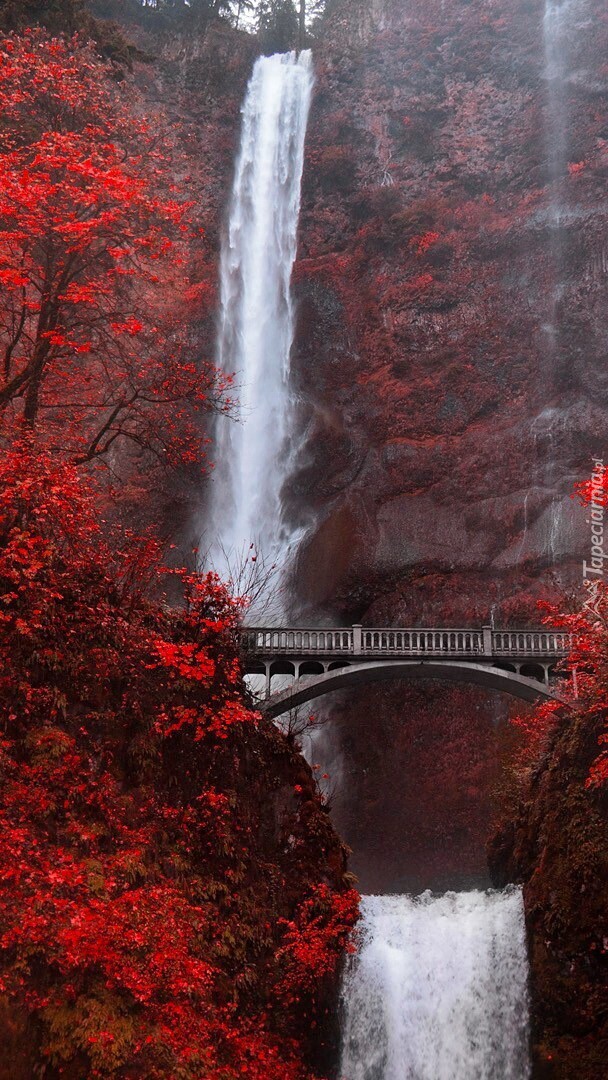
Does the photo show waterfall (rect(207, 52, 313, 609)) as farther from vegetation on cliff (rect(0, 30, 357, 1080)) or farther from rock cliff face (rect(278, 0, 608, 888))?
vegetation on cliff (rect(0, 30, 357, 1080))

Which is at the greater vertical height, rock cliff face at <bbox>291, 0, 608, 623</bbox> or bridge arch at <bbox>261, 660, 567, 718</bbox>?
rock cliff face at <bbox>291, 0, 608, 623</bbox>

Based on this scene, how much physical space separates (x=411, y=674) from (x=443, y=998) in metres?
11.2

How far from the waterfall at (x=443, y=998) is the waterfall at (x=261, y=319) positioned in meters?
15.1

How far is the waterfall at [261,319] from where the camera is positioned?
32844mm

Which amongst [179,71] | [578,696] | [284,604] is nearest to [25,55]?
[578,696]

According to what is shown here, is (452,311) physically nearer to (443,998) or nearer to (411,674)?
(411,674)

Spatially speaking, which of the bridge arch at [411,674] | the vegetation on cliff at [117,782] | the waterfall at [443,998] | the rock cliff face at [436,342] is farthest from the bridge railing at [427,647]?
the vegetation on cliff at [117,782]

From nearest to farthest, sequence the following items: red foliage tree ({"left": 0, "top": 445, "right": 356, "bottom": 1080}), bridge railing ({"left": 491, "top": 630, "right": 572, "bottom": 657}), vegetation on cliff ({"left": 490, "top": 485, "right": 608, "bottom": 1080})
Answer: red foliage tree ({"left": 0, "top": 445, "right": 356, "bottom": 1080}) < vegetation on cliff ({"left": 490, "top": 485, "right": 608, "bottom": 1080}) < bridge railing ({"left": 491, "top": 630, "right": 572, "bottom": 657})

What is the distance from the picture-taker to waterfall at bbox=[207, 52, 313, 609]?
32.8m

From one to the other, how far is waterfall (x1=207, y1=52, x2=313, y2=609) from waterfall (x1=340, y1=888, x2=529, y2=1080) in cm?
1511

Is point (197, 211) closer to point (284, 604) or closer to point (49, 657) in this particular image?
point (284, 604)

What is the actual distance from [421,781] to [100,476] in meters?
16.3

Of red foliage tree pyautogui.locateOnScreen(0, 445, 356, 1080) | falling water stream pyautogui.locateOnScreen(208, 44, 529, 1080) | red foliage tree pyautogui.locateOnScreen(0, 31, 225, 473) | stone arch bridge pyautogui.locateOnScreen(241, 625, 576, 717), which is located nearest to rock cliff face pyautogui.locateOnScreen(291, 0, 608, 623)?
falling water stream pyautogui.locateOnScreen(208, 44, 529, 1080)

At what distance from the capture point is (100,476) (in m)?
35.8
